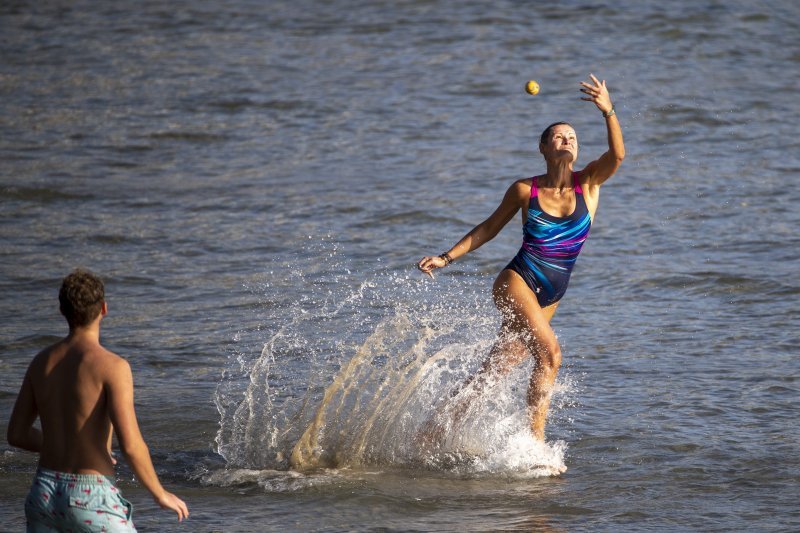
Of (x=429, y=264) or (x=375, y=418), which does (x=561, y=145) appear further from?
(x=375, y=418)

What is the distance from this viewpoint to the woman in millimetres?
7340

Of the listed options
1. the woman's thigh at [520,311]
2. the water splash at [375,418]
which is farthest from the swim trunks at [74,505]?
the woman's thigh at [520,311]

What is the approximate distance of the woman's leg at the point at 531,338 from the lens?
24.0ft

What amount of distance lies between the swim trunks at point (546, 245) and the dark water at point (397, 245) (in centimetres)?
66

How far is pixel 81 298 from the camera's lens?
4715 millimetres

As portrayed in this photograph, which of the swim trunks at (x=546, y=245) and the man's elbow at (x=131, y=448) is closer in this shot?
the man's elbow at (x=131, y=448)

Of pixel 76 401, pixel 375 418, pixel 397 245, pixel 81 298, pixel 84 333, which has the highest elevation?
pixel 81 298

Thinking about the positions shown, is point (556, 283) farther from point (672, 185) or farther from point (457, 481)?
point (672, 185)

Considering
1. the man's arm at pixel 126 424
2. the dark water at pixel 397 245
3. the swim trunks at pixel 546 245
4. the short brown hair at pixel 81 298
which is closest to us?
the man's arm at pixel 126 424

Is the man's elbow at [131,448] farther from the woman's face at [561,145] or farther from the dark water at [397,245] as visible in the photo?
the woman's face at [561,145]

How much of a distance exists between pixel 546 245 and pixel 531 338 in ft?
1.89

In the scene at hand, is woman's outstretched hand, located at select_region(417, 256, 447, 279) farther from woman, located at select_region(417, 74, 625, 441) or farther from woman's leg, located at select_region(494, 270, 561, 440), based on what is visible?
woman's leg, located at select_region(494, 270, 561, 440)

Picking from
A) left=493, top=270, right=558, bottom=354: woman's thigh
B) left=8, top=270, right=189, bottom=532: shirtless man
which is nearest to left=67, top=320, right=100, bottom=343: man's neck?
left=8, top=270, right=189, bottom=532: shirtless man

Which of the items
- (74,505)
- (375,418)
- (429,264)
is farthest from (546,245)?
(74,505)
